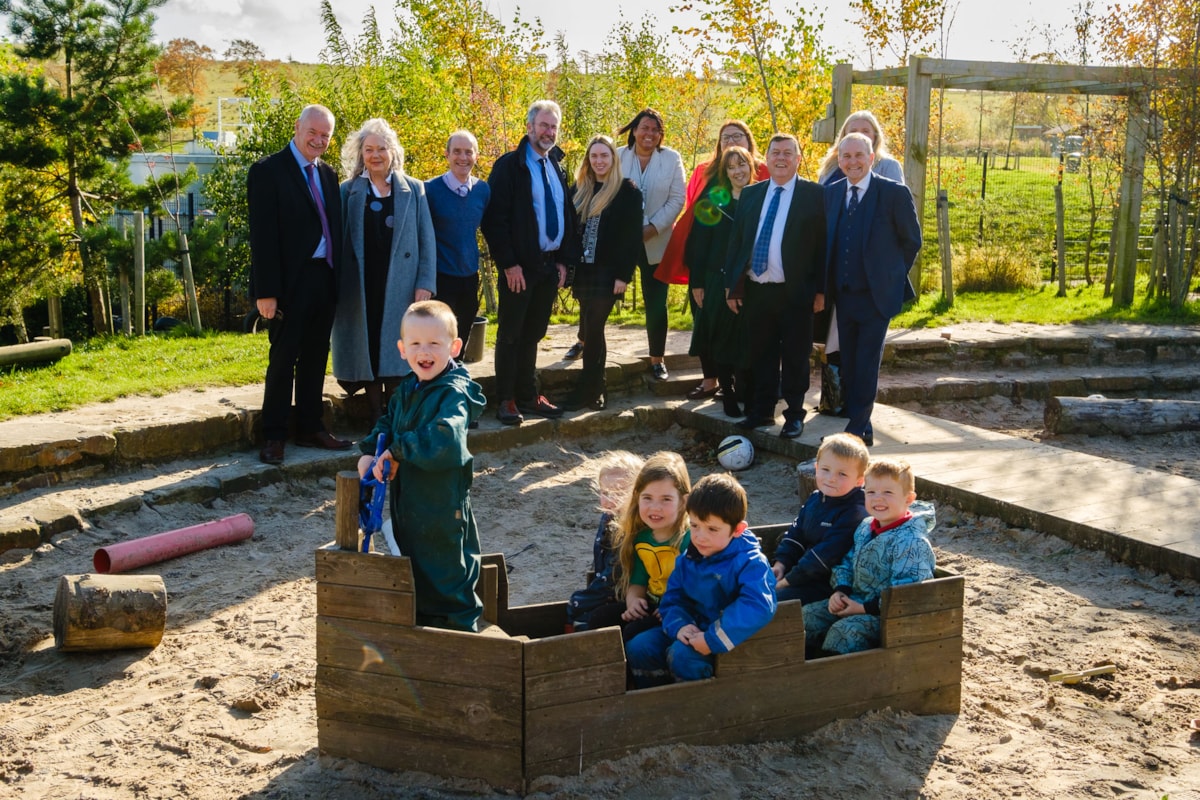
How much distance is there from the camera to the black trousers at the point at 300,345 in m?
6.69

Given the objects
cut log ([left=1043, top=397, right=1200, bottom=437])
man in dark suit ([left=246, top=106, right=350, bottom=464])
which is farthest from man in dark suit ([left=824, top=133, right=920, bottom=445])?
man in dark suit ([left=246, top=106, right=350, bottom=464])

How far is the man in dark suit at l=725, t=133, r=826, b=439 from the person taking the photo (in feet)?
23.6

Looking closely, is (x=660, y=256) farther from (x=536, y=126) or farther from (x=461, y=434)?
(x=461, y=434)

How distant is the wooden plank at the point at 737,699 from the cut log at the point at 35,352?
6.71 m

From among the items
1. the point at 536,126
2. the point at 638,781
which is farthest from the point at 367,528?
the point at 536,126

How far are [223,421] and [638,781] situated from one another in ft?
14.5

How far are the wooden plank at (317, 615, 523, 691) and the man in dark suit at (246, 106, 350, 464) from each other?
3.42 metres

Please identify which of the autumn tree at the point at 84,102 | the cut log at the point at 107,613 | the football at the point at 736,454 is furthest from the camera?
the autumn tree at the point at 84,102

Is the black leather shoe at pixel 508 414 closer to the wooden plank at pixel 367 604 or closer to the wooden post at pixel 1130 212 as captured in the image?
the wooden plank at pixel 367 604

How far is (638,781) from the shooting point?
3.51m

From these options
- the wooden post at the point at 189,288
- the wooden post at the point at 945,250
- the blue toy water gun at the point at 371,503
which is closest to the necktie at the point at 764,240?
the blue toy water gun at the point at 371,503

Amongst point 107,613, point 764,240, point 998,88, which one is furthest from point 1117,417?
point 107,613

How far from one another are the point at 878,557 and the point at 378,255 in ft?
13.4

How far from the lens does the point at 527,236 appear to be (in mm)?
7453
